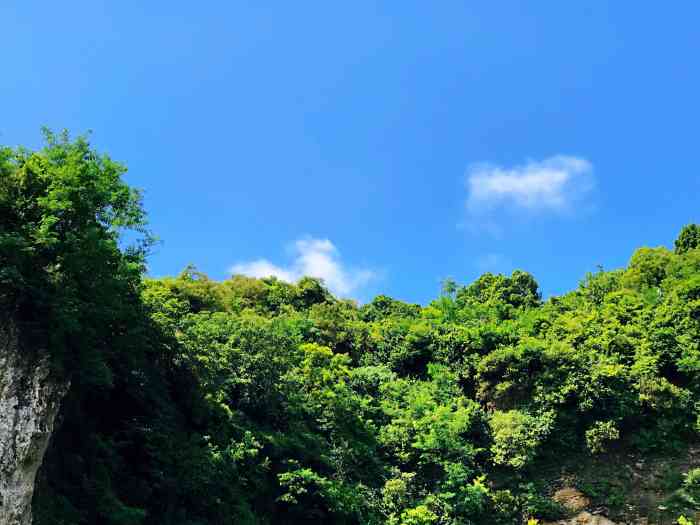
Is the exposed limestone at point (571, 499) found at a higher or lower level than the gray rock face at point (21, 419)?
higher

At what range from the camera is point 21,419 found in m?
10.4

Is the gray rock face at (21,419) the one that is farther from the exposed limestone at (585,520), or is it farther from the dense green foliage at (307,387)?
the exposed limestone at (585,520)

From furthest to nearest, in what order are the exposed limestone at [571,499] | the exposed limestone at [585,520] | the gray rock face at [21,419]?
the exposed limestone at [571,499] < the exposed limestone at [585,520] < the gray rock face at [21,419]

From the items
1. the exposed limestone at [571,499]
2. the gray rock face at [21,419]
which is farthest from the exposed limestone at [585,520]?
the gray rock face at [21,419]

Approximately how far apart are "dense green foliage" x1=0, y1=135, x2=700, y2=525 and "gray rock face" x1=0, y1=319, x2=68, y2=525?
0.48 meters

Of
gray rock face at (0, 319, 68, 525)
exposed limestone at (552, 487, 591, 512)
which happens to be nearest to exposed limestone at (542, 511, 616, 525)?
→ exposed limestone at (552, 487, 591, 512)

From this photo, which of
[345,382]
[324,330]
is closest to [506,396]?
[345,382]

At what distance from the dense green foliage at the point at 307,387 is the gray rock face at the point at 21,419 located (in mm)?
475

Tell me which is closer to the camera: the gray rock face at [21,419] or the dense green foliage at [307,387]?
the gray rock face at [21,419]

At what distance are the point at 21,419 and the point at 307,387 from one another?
1196 cm

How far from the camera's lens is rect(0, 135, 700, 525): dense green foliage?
11.9 meters

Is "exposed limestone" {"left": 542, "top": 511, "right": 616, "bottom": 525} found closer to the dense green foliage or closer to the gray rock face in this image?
the dense green foliage

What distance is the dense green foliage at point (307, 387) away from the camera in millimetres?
11883

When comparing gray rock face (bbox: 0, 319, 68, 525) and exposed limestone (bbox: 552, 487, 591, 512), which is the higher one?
exposed limestone (bbox: 552, 487, 591, 512)
